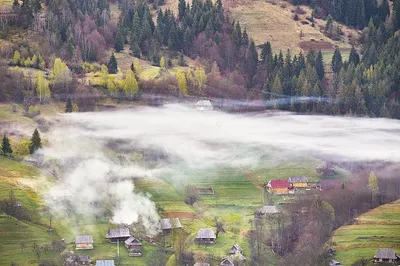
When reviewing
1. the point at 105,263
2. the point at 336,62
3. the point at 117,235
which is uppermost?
the point at 336,62

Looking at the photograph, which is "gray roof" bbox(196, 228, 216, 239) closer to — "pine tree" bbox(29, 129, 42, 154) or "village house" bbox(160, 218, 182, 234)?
"village house" bbox(160, 218, 182, 234)

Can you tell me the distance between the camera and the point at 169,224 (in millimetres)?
82938

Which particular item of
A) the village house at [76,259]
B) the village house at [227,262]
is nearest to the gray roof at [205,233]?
the village house at [227,262]

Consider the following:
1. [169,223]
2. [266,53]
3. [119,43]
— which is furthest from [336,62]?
[169,223]

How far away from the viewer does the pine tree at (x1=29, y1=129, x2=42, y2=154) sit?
90000 mm

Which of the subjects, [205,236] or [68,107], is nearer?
[205,236]

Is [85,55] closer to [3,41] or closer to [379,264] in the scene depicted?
[3,41]

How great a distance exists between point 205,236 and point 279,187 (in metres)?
9.73

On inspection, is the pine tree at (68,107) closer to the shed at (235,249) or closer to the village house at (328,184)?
the village house at (328,184)

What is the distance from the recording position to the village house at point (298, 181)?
89688 millimetres

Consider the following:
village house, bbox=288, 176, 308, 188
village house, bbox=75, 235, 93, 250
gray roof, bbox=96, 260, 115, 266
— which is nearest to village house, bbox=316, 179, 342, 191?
village house, bbox=288, 176, 308, 188

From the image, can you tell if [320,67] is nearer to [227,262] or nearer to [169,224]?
[169,224]

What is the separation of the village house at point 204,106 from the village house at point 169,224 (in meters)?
20.6

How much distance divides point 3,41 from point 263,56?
A: 21.9 metres
